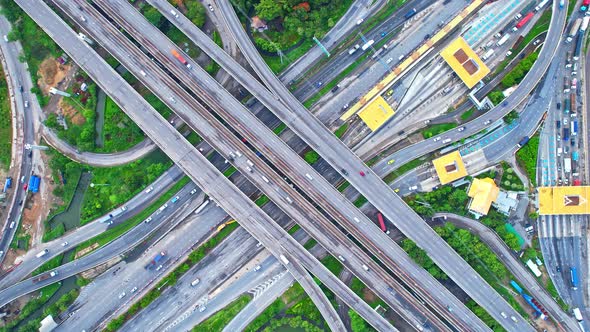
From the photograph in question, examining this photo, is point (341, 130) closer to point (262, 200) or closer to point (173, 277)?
point (262, 200)

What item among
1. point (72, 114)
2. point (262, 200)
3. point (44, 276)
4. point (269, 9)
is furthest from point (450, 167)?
point (44, 276)

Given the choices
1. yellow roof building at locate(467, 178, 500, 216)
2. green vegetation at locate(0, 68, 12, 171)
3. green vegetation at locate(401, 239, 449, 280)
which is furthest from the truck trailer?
yellow roof building at locate(467, 178, 500, 216)

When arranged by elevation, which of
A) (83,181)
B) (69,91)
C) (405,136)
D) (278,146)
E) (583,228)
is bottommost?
(583,228)

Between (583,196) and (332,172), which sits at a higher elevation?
(332,172)

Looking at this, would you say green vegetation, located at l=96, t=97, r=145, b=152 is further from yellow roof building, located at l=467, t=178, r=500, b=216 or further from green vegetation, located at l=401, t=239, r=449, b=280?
yellow roof building, located at l=467, t=178, r=500, b=216

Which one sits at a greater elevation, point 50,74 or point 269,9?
point 50,74

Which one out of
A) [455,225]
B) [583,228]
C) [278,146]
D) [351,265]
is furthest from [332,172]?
[583,228]

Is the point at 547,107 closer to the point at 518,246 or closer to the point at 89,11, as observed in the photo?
the point at 518,246
